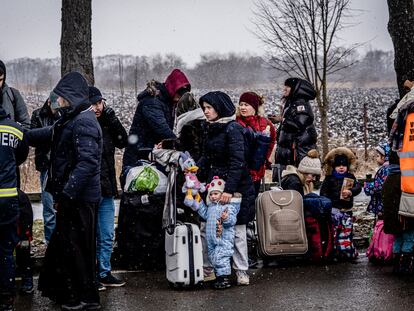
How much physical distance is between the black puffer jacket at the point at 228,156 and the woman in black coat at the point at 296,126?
1.83 m

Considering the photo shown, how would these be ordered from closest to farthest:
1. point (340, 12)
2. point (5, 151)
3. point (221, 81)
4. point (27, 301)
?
point (5, 151), point (27, 301), point (340, 12), point (221, 81)

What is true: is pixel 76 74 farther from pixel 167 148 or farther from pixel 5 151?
pixel 167 148

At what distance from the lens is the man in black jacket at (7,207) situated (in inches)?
248

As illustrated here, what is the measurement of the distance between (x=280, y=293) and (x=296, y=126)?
279cm

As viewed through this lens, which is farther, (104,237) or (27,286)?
(104,237)

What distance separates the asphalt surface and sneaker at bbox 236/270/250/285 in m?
0.09

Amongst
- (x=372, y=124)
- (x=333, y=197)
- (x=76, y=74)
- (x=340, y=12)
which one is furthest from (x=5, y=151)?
(x=372, y=124)

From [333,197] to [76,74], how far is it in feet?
12.2

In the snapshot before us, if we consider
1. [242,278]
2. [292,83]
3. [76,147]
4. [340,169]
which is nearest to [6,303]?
[76,147]

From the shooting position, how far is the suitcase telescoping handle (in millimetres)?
7406

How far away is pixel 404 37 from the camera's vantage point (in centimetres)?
1023

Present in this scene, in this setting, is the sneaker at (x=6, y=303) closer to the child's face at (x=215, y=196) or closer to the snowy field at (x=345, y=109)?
the child's face at (x=215, y=196)

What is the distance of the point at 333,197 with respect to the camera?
28.8 ft

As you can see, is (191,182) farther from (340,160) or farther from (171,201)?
(340,160)
